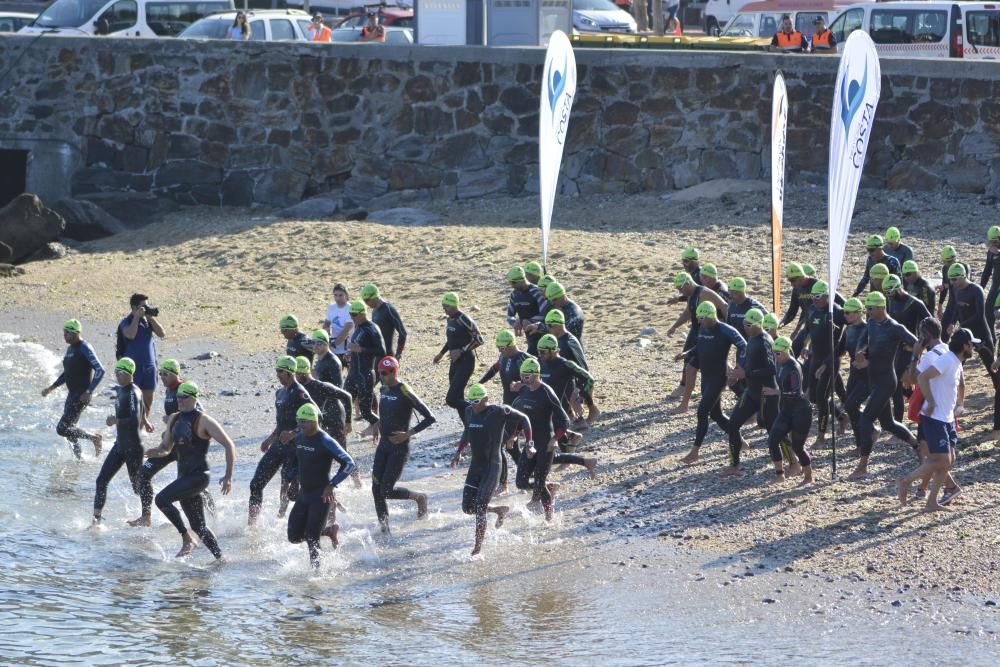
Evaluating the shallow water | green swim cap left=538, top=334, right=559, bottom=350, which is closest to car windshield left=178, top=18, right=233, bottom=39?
the shallow water

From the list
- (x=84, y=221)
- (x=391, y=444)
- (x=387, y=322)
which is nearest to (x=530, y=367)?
(x=391, y=444)

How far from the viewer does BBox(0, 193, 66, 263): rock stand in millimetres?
24141

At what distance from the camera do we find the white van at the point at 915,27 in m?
26.9

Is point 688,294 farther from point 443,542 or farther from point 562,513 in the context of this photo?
point 443,542

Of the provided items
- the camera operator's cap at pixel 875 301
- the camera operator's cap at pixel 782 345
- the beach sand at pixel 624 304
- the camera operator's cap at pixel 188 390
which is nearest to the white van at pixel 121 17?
the beach sand at pixel 624 304

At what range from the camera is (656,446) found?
48.4 ft

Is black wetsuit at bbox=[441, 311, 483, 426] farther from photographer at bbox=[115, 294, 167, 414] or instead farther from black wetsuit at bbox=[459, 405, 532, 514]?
photographer at bbox=[115, 294, 167, 414]

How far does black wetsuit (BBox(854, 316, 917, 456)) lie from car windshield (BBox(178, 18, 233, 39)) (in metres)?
17.1

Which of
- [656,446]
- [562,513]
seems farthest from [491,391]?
[562,513]

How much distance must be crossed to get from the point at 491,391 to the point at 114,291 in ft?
26.0

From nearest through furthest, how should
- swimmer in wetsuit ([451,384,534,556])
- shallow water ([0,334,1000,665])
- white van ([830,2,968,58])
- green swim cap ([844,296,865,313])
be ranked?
shallow water ([0,334,1000,665]), swimmer in wetsuit ([451,384,534,556]), green swim cap ([844,296,865,313]), white van ([830,2,968,58])

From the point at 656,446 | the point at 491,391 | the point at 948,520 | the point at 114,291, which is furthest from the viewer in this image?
the point at 114,291

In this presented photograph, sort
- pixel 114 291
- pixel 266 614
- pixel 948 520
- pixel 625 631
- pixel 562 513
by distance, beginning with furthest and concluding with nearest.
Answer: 1. pixel 114 291
2. pixel 562 513
3. pixel 948 520
4. pixel 266 614
5. pixel 625 631

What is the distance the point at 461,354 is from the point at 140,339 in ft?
10.8
